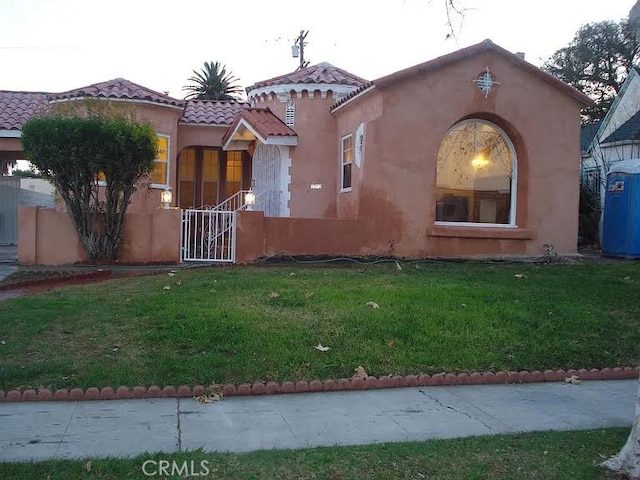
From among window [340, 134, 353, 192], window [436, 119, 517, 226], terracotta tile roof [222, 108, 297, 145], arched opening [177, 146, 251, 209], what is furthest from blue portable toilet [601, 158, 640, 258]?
arched opening [177, 146, 251, 209]

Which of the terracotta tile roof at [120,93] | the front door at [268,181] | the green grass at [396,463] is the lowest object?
the green grass at [396,463]

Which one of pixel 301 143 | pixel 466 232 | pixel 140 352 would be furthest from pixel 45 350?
pixel 301 143

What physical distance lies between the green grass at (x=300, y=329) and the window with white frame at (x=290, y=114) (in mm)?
7387

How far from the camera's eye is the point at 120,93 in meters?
16.6

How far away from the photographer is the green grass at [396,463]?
4.20 metres

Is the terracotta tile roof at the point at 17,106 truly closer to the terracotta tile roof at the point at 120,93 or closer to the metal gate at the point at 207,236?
the terracotta tile roof at the point at 120,93

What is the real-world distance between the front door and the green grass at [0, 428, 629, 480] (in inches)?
498

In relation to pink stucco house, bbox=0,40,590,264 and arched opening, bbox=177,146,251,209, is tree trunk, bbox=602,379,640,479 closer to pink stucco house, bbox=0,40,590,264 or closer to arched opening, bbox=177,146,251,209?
pink stucco house, bbox=0,40,590,264

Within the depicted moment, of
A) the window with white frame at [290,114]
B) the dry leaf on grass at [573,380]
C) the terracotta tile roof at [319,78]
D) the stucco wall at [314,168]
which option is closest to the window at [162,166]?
the terracotta tile roof at [319,78]

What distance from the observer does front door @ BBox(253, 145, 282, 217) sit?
56.6ft

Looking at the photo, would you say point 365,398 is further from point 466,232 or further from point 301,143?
point 301,143

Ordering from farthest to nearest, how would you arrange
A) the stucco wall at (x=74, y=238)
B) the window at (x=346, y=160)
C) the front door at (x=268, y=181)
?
the front door at (x=268, y=181) < the window at (x=346, y=160) < the stucco wall at (x=74, y=238)

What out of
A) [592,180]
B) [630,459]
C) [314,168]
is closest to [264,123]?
[314,168]

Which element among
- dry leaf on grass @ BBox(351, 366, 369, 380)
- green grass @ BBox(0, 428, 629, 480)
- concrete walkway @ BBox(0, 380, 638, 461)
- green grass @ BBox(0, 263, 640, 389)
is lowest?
concrete walkway @ BBox(0, 380, 638, 461)
